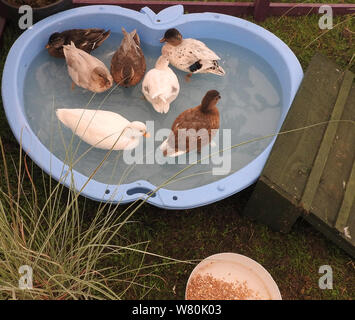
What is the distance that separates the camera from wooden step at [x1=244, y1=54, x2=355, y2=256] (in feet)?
7.58

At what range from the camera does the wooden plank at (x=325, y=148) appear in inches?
90.7

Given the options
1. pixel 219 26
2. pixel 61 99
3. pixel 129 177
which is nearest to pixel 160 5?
pixel 219 26

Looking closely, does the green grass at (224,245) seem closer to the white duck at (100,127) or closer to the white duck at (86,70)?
the white duck at (100,127)

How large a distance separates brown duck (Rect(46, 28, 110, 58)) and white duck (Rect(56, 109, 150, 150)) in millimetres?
653

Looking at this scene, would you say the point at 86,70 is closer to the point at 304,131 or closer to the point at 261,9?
the point at 304,131

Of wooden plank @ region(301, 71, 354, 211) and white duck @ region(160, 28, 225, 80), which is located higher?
white duck @ region(160, 28, 225, 80)

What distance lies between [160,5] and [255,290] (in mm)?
2489

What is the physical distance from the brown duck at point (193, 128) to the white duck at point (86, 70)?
0.64 metres

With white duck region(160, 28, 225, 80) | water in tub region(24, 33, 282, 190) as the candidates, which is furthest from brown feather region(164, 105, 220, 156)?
white duck region(160, 28, 225, 80)

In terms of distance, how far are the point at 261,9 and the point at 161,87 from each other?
55.2 inches
